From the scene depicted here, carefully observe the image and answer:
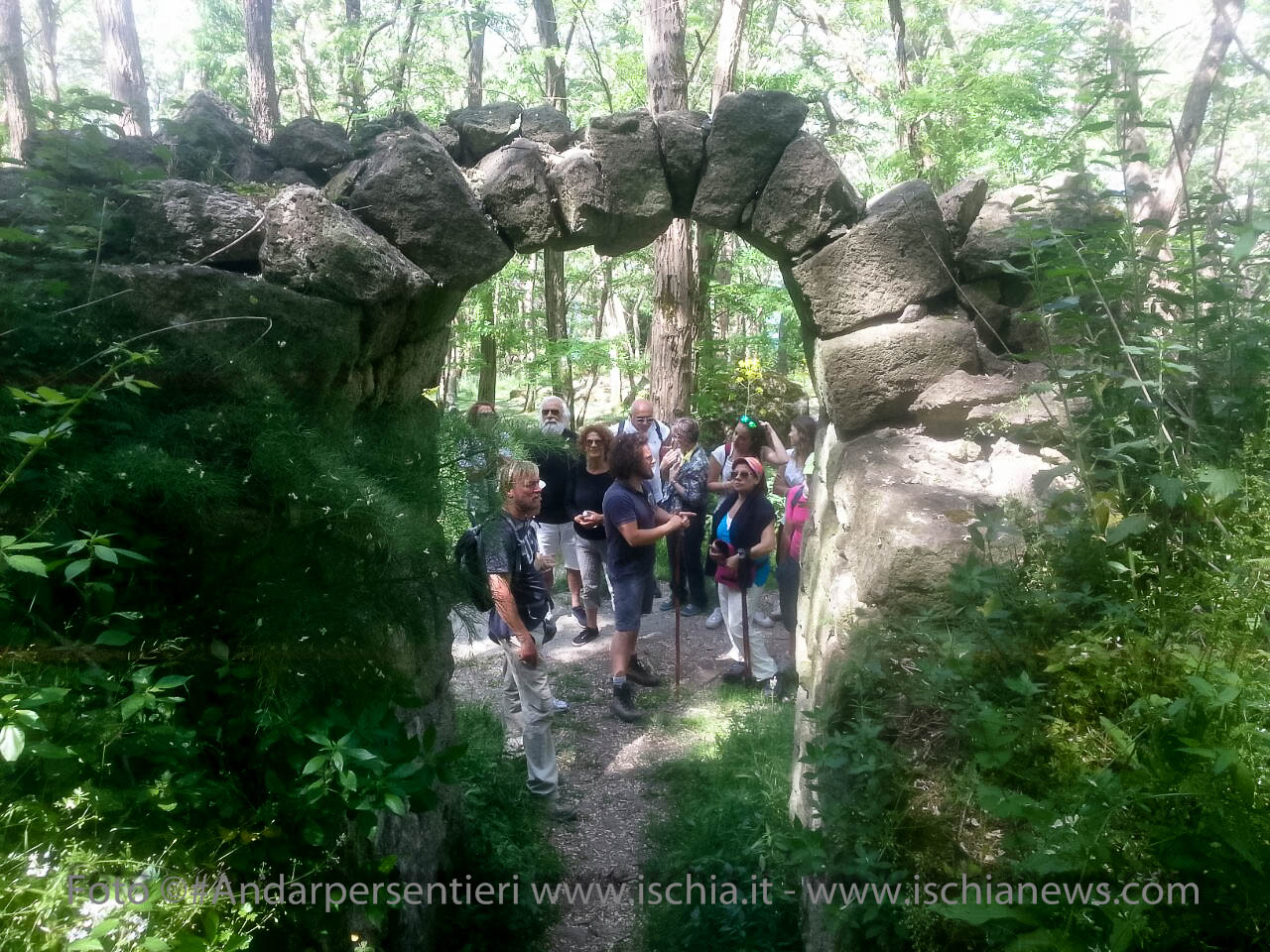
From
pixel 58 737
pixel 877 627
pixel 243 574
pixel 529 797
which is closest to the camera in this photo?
pixel 58 737

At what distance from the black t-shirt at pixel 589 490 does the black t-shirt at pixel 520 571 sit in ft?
5.83

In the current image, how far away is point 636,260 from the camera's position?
17453mm

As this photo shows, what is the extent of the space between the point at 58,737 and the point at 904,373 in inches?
120

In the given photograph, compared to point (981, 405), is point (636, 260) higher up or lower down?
higher up

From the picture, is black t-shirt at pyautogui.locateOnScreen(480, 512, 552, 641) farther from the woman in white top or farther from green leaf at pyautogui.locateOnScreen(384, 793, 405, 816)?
the woman in white top

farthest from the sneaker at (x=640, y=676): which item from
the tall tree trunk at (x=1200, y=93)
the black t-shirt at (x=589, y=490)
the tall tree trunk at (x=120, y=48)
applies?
the tall tree trunk at (x=120, y=48)

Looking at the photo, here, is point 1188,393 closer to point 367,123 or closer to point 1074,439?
point 1074,439

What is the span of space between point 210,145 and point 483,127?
1.13m

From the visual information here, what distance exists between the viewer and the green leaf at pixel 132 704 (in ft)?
5.56

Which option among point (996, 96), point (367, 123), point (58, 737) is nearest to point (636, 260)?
point (996, 96)

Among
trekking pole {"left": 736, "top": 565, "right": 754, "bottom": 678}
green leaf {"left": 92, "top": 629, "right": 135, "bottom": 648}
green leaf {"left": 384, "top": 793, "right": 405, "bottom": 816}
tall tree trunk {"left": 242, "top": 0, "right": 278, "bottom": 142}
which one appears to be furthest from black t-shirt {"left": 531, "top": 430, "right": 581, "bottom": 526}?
tall tree trunk {"left": 242, "top": 0, "right": 278, "bottom": 142}

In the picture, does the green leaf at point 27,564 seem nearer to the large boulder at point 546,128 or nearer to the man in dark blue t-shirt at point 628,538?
the large boulder at point 546,128

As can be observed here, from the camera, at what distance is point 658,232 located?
3842 millimetres

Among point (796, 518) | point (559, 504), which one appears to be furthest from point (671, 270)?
point (796, 518)
